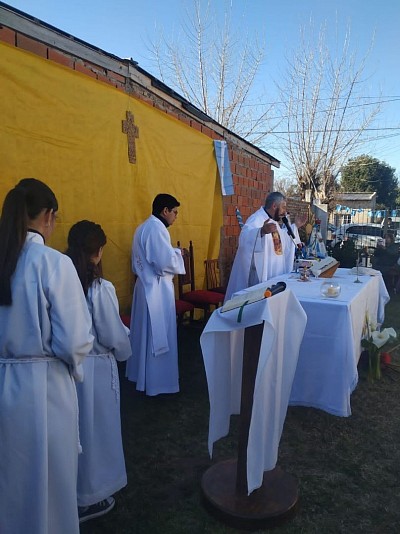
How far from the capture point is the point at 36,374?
178 cm

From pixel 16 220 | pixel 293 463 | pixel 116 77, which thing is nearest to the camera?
pixel 16 220

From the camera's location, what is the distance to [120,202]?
4.67 meters

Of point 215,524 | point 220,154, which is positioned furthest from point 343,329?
point 220,154

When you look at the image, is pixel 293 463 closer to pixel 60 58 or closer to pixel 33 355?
pixel 33 355

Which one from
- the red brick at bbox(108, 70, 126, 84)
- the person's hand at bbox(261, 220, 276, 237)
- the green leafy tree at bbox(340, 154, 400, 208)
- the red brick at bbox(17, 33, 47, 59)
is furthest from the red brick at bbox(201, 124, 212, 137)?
the green leafy tree at bbox(340, 154, 400, 208)

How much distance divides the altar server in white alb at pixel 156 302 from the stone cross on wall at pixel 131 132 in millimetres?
842

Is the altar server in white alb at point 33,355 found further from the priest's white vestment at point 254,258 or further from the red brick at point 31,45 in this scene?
the priest's white vestment at point 254,258

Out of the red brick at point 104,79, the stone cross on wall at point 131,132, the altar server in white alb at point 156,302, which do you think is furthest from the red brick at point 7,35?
the altar server in white alb at point 156,302

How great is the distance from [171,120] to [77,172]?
6.28ft

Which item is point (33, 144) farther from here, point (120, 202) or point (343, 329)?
point (343, 329)

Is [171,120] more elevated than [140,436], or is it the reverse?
[171,120]

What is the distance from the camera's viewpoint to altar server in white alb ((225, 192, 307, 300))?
496 cm

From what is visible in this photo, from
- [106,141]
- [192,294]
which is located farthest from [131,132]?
[192,294]

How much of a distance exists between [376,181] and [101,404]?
122 feet
